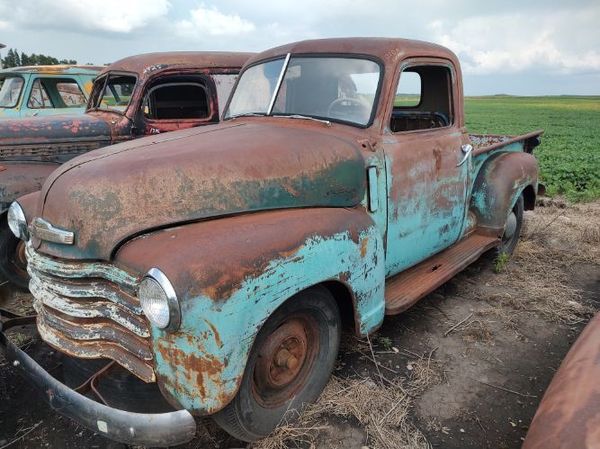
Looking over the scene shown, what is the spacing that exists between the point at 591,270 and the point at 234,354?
4077mm

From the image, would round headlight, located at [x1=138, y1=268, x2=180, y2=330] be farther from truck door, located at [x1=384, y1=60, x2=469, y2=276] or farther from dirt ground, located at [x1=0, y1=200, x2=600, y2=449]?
truck door, located at [x1=384, y1=60, x2=469, y2=276]

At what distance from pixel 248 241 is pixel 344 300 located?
0.83m

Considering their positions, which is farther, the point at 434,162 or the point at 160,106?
the point at 160,106

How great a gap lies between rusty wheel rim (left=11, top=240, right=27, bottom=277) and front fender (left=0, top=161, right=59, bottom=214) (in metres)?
0.34

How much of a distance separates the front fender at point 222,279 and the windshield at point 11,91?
613 cm

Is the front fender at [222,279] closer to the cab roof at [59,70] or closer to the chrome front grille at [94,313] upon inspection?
Answer: the chrome front grille at [94,313]

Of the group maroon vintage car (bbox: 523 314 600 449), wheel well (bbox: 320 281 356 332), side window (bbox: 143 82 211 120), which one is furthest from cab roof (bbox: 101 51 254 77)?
maroon vintage car (bbox: 523 314 600 449)

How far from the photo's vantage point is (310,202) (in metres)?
2.47

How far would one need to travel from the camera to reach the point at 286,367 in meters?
2.36

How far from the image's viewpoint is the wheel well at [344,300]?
2441mm

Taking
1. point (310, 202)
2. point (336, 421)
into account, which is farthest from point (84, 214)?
point (336, 421)

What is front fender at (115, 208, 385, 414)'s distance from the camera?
1.77 m

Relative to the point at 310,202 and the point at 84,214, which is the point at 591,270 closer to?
the point at 310,202

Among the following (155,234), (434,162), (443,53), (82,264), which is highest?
(443,53)
